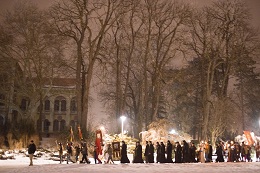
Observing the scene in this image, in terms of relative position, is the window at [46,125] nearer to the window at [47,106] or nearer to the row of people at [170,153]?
the window at [47,106]

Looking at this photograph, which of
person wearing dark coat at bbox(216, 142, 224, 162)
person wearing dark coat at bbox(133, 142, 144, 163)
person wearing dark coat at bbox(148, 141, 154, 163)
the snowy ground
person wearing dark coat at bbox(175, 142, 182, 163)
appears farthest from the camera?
person wearing dark coat at bbox(216, 142, 224, 162)

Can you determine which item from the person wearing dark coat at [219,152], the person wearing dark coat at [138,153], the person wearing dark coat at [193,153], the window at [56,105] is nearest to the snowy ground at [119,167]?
the person wearing dark coat at [138,153]

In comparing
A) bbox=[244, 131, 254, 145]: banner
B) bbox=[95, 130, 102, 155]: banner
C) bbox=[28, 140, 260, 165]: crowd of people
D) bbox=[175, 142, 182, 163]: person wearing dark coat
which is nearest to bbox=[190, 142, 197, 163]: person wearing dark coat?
bbox=[28, 140, 260, 165]: crowd of people

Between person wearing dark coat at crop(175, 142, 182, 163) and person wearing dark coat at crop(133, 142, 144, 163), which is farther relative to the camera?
person wearing dark coat at crop(175, 142, 182, 163)

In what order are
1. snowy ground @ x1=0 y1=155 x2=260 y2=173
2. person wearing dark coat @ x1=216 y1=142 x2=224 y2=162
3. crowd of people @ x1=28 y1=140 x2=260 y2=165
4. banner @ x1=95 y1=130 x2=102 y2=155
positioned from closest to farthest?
snowy ground @ x1=0 y1=155 x2=260 y2=173 < crowd of people @ x1=28 y1=140 x2=260 y2=165 < banner @ x1=95 y1=130 x2=102 y2=155 < person wearing dark coat @ x1=216 y1=142 x2=224 y2=162

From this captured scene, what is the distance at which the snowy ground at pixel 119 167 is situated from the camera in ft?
66.5

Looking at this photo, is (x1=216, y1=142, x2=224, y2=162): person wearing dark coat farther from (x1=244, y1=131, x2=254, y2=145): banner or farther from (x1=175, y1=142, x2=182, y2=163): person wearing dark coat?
(x1=244, y1=131, x2=254, y2=145): banner

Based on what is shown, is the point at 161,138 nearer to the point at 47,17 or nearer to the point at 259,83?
the point at 47,17

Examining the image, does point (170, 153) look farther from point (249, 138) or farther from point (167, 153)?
point (249, 138)

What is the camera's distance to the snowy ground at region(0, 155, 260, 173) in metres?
20.3

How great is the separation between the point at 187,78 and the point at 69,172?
31296 millimetres

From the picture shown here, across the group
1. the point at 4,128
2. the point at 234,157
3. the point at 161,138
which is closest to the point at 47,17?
the point at 4,128

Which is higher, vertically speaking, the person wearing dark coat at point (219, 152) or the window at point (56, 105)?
the window at point (56, 105)

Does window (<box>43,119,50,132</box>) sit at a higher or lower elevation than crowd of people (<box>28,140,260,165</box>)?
higher
